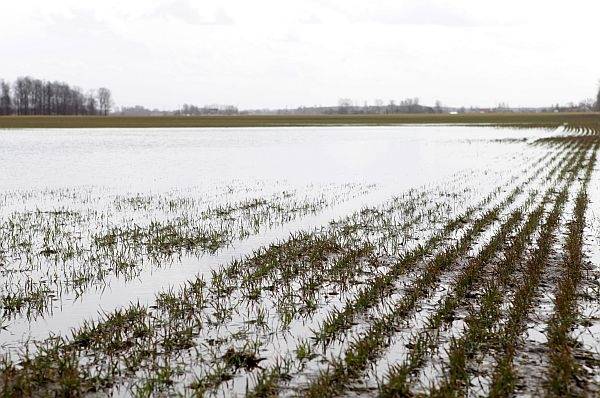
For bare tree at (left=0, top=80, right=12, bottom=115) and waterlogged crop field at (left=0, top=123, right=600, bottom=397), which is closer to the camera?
waterlogged crop field at (left=0, top=123, right=600, bottom=397)

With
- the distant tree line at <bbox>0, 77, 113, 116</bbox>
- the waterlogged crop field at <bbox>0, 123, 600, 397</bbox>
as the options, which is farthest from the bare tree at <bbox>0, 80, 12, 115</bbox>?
the waterlogged crop field at <bbox>0, 123, 600, 397</bbox>

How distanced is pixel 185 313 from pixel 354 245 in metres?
5.01

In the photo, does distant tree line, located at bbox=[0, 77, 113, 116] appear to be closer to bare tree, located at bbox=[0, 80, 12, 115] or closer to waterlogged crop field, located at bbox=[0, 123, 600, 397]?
bare tree, located at bbox=[0, 80, 12, 115]

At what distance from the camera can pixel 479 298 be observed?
826 centimetres

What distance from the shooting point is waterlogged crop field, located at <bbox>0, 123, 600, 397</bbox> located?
577 centimetres

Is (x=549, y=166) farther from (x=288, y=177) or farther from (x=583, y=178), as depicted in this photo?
(x=288, y=177)

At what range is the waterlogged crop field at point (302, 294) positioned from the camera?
5766 mm

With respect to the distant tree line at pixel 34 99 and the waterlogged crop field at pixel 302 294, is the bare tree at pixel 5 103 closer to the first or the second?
the distant tree line at pixel 34 99

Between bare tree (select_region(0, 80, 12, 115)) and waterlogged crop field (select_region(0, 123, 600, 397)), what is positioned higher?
bare tree (select_region(0, 80, 12, 115))

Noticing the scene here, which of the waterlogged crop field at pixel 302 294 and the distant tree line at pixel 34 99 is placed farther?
the distant tree line at pixel 34 99

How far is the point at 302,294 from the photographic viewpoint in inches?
342

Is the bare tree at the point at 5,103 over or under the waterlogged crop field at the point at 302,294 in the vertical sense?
over

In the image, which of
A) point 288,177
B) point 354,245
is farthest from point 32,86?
point 354,245

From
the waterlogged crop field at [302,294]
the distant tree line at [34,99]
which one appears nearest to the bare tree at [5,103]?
the distant tree line at [34,99]
